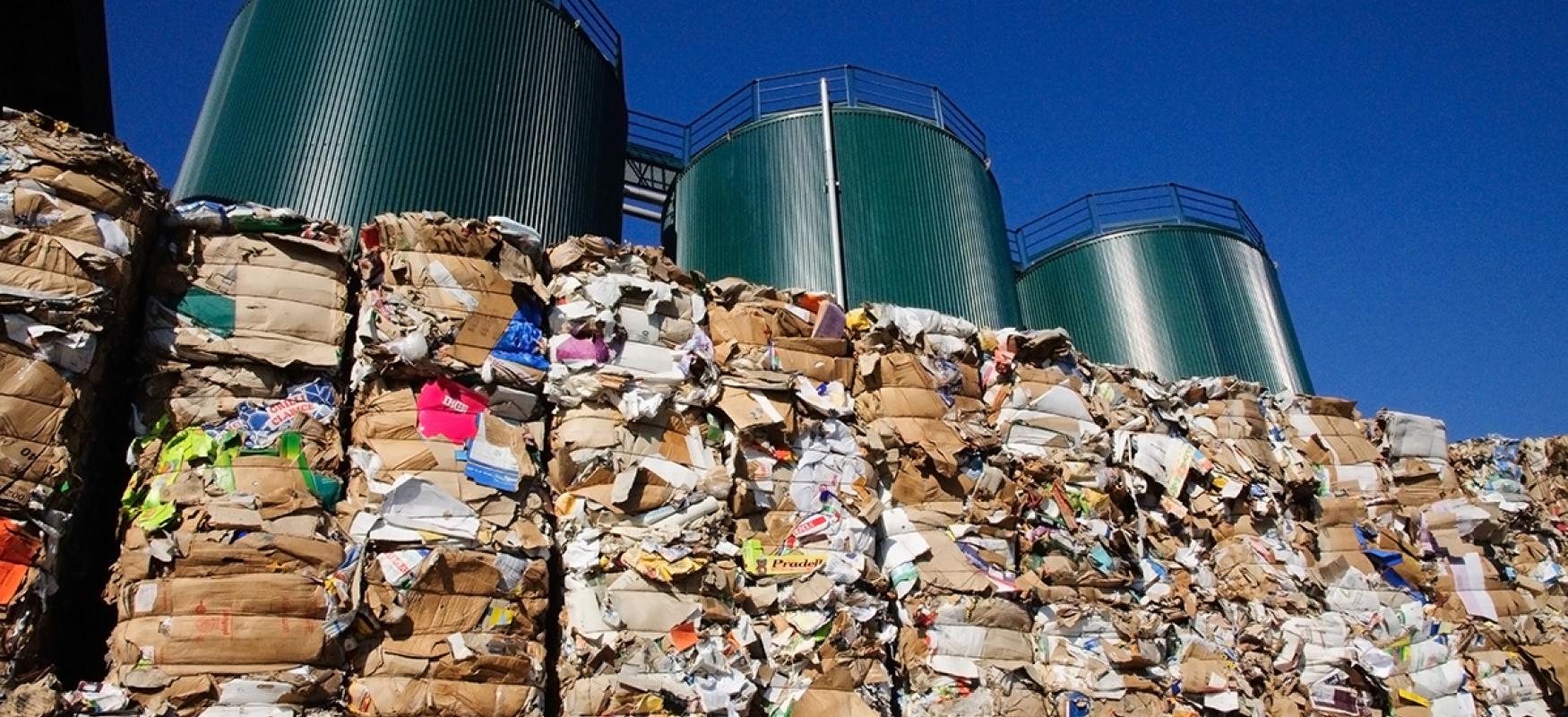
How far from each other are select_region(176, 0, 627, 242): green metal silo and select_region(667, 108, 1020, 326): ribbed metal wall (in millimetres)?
2006

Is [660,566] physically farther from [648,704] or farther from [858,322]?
[858,322]

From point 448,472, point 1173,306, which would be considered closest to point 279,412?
point 448,472

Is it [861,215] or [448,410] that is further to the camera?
[861,215]

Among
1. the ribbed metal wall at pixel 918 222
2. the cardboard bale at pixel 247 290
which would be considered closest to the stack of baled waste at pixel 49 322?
the cardboard bale at pixel 247 290

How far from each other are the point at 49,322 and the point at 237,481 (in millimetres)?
775

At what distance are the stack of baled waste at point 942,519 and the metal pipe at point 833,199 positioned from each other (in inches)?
141

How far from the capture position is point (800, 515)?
14.6 ft

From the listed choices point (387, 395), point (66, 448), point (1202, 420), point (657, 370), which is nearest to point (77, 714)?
point (66, 448)

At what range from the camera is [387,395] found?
3.89m

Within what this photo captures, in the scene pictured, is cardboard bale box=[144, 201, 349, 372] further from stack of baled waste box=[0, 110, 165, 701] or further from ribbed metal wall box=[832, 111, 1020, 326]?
ribbed metal wall box=[832, 111, 1020, 326]

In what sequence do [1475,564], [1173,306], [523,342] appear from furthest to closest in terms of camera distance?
[1173,306] → [1475,564] → [523,342]

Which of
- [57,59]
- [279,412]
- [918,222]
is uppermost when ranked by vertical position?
[57,59]

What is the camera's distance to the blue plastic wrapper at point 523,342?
13.6ft

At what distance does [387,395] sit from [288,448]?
405 mm
